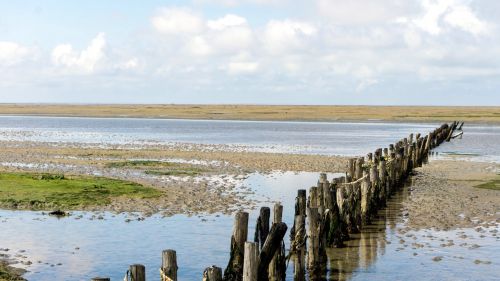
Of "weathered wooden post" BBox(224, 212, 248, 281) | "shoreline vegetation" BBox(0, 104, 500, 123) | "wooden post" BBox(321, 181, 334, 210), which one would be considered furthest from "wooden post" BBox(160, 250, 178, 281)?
"shoreline vegetation" BBox(0, 104, 500, 123)

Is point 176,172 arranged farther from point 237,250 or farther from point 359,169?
point 237,250

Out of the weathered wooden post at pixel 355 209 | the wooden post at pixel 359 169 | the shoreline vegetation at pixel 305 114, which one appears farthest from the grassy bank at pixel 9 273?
the shoreline vegetation at pixel 305 114

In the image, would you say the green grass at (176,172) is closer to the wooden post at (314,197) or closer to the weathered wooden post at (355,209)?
the weathered wooden post at (355,209)

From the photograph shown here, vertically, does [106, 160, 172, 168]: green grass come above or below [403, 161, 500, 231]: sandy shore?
above

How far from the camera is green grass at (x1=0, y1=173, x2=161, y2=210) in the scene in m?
20.3

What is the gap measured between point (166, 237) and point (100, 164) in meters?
18.4

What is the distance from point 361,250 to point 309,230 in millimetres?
2525

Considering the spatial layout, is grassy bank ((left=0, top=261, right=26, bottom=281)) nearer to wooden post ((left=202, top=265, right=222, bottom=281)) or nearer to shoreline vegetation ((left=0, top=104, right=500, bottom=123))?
wooden post ((left=202, top=265, right=222, bottom=281))

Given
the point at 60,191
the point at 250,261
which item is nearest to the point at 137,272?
the point at 250,261

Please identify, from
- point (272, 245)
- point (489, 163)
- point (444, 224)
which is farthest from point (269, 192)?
point (489, 163)

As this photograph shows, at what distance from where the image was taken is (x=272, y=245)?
1081 cm

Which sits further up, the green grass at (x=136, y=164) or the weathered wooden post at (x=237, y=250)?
the weathered wooden post at (x=237, y=250)

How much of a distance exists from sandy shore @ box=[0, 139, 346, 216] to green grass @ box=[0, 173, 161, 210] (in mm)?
810

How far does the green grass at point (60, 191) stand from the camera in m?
20.3
